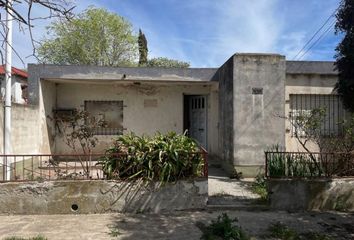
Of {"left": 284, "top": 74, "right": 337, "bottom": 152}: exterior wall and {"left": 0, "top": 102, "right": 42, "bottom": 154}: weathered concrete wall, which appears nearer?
{"left": 0, "top": 102, "right": 42, "bottom": 154}: weathered concrete wall

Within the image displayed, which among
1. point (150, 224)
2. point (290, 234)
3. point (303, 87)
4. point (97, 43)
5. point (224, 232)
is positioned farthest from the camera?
point (97, 43)

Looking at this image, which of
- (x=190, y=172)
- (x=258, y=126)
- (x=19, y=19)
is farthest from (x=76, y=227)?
(x=258, y=126)

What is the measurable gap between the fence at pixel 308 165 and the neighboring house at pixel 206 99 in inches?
110

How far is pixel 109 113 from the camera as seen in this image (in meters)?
14.2

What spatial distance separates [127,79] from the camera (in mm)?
12680

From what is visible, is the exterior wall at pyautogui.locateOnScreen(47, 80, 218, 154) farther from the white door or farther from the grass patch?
the grass patch

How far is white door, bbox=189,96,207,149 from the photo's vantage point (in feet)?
46.7

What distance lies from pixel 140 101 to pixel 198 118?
2.32 m

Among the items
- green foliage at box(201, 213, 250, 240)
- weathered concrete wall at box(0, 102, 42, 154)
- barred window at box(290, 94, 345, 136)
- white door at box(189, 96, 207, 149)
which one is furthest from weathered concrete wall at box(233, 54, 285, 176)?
weathered concrete wall at box(0, 102, 42, 154)

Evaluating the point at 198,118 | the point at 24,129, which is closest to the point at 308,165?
the point at 198,118

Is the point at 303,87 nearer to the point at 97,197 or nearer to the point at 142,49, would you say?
the point at 97,197

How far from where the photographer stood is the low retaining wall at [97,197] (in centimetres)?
679

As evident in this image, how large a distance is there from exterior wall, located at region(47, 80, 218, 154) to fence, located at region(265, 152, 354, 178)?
6.27m

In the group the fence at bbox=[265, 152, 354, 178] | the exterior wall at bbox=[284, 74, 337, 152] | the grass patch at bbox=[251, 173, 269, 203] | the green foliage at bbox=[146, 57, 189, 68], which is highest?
the green foliage at bbox=[146, 57, 189, 68]
